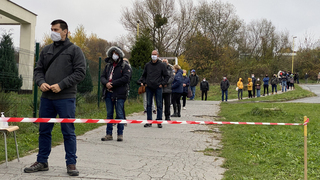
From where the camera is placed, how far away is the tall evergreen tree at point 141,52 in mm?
23969

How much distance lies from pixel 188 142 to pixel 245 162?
6.57 ft

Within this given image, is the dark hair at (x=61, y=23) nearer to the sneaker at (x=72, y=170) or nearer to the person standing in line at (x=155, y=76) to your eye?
the sneaker at (x=72, y=170)

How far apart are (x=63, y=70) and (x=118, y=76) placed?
2749 millimetres

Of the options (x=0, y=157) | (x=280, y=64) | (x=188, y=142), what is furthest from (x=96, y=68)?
(x=280, y=64)

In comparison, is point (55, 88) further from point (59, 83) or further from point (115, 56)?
point (115, 56)

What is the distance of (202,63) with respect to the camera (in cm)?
4566

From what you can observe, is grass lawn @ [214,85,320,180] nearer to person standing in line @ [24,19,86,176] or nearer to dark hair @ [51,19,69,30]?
person standing in line @ [24,19,86,176]

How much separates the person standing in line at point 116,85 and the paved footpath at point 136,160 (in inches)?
12.5

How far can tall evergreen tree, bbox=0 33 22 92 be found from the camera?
24.7 ft

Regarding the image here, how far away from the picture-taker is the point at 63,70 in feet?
Result: 15.0

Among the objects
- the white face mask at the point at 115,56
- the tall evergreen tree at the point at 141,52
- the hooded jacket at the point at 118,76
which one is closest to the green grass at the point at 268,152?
the hooded jacket at the point at 118,76

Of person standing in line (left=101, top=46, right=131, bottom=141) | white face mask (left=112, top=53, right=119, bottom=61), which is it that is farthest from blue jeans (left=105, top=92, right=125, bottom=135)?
white face mask (left=112, top=53, right=119, bottom=61)

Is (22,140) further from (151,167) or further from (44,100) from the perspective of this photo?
(151,167)

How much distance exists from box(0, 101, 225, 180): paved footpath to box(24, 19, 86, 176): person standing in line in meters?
0.26
